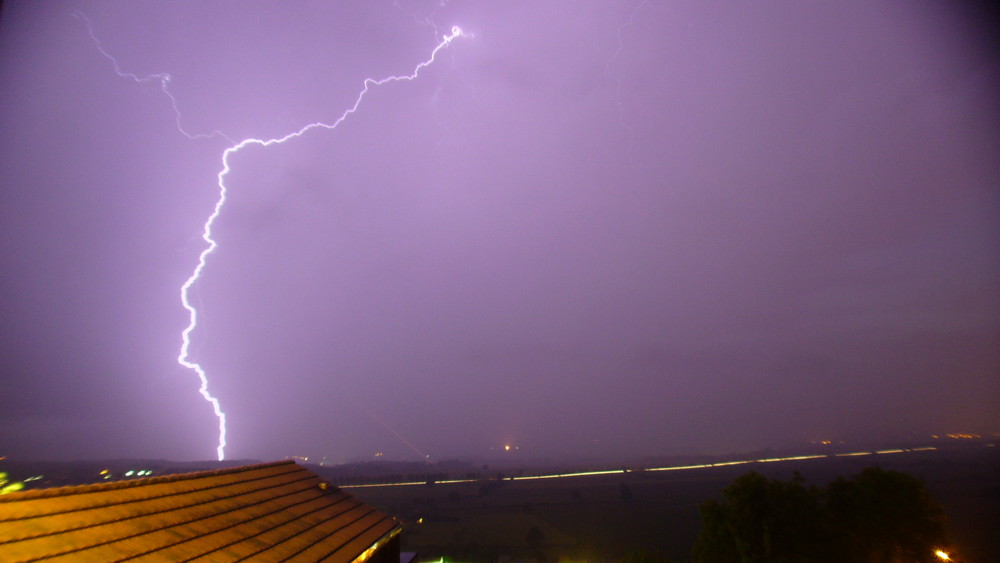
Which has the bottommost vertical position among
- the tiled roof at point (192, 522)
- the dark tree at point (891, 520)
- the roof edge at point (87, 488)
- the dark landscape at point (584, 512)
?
the dark landscape at point (584, 512)

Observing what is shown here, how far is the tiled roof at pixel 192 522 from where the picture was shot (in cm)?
605

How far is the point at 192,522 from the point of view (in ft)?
26.4

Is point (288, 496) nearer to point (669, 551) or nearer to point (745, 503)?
point (745, 503)

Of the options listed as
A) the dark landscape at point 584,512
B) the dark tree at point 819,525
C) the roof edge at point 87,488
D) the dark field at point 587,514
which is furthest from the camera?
the dark field at point 587,514

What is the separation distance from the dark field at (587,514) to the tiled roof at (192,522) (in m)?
6.99

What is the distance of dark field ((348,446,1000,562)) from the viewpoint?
30266 millimetres

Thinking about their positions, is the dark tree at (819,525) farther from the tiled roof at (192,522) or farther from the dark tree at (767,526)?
the tiled roof at (192,522)

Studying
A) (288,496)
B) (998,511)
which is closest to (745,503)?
(288,496)

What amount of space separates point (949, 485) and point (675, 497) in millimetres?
34414

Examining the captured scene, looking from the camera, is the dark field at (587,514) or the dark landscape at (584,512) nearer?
the dark landscape at (584,512)

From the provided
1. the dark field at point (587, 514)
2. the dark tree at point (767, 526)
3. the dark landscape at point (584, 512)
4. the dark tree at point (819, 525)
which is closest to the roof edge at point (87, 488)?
the dark field at point (587, 514)

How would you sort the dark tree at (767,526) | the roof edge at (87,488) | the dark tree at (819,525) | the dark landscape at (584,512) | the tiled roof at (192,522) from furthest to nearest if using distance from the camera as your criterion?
the dark landscape at (584,512) → the dark tree at (819,525) → the dark tree at (767,526) → the roof edge at (87,488) → the tiled roof at (192,522)

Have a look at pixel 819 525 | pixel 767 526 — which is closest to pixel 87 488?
pixel 767 526

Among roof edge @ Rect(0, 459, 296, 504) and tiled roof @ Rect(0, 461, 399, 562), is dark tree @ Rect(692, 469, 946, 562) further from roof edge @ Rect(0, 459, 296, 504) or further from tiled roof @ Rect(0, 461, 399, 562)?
roof edge @ Rect(0, 459, 296, 504)
